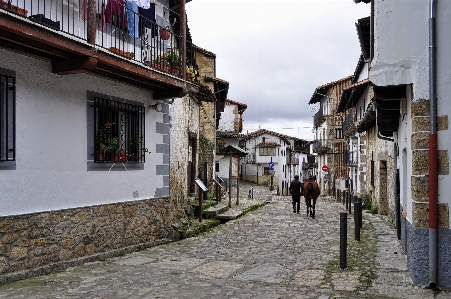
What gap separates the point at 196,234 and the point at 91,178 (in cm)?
417

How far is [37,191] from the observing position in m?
6.82

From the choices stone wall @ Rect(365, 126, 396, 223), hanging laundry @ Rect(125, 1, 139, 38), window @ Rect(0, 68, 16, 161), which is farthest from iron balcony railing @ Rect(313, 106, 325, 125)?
window @ Rect(0, 68, 16, 161)

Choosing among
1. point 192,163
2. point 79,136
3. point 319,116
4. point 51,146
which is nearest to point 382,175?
point 192,163

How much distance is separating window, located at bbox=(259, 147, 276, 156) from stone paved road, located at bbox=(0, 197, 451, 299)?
141 ft

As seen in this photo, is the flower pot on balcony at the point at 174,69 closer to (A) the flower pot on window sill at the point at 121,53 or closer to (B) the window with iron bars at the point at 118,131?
(B) the window with iron bars at the point at 118,131

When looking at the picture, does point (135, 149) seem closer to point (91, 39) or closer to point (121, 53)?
point (121, 53)

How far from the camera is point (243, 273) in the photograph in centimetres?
712

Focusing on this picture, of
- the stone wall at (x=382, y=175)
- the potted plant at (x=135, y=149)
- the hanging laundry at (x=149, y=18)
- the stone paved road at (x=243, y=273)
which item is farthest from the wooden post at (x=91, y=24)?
the stone wall at (x=382, y=175)

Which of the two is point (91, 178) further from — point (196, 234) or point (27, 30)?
point (196, 234)

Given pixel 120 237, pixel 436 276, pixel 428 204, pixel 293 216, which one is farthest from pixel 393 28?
pixel 293 216

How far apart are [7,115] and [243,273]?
430cm

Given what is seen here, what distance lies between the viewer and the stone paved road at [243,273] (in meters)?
5.89

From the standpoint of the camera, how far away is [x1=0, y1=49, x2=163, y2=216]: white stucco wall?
6.50m

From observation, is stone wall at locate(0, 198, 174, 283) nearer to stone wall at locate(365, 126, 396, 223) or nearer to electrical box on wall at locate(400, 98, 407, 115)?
electrical box on wall at locate(400, 98, 407, 115)
